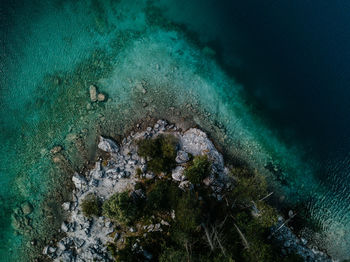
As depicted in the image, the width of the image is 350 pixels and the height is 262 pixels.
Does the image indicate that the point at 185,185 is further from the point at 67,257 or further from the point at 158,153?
the point at 67,257

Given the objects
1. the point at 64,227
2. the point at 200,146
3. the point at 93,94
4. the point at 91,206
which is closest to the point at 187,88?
the point at 200,146

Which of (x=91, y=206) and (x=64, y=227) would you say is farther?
(x=64, y=227)

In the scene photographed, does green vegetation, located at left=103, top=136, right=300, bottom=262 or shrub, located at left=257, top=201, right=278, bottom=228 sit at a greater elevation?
shrub, located at left=257, top=201, right=278, bottom=228

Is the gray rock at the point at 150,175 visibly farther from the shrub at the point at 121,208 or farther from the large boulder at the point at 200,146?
the large boulder at the point at 200,146

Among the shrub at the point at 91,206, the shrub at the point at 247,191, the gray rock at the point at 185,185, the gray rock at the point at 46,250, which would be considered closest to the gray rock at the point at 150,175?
the gray rock at the point at 185,185

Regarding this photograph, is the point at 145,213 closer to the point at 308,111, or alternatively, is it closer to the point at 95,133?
the point at 95,133

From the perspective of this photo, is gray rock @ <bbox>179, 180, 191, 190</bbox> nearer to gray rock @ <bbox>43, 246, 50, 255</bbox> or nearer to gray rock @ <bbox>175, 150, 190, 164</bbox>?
gray rock @ <bbox>175, 150, 190, 164</bbox>

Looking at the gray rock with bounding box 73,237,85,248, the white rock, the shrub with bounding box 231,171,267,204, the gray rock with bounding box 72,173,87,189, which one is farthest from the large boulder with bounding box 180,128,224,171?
the gray rock with bounding box 73,237,85,248
